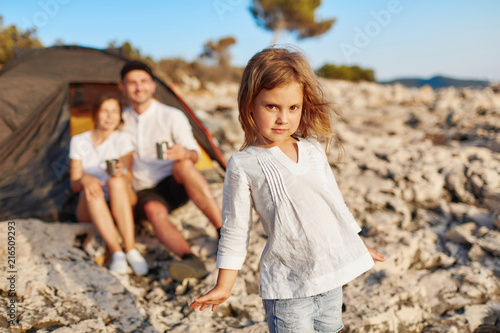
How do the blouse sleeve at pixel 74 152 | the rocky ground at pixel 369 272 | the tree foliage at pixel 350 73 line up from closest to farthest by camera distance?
1. the rocky ground at pixel 369 272
2. the blouse sleeve at pixel 74 152
3. the tree foliage at pixel 350 73

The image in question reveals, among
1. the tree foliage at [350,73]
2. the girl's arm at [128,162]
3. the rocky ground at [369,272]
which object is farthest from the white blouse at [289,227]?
the tree foliage at [350,73]

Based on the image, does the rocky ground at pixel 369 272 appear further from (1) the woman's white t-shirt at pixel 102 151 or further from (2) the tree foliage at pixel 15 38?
(2) the tree foliage at pixel 15 38

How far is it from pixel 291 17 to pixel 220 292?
19.7 meters

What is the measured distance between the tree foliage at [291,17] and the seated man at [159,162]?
16548 mm

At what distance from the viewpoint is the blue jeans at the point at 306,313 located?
1.16 m

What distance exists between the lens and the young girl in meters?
1.16

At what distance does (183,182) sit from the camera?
263 cm

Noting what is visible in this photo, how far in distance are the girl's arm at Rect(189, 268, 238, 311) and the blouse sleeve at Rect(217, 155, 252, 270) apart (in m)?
0.03

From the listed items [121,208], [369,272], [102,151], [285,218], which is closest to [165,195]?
[121,208]

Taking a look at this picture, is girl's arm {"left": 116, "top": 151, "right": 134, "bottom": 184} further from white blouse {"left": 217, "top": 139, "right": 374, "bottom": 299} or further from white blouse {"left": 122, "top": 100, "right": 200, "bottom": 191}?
white blouse {"left": 217, "top": 139, "right": 374, "bottom": 299}

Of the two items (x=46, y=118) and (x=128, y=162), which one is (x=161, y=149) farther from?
(x=46, y=118)

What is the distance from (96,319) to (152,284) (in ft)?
1.70

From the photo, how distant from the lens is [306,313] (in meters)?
1.18

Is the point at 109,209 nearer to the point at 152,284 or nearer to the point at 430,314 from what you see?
the point at 152,284
